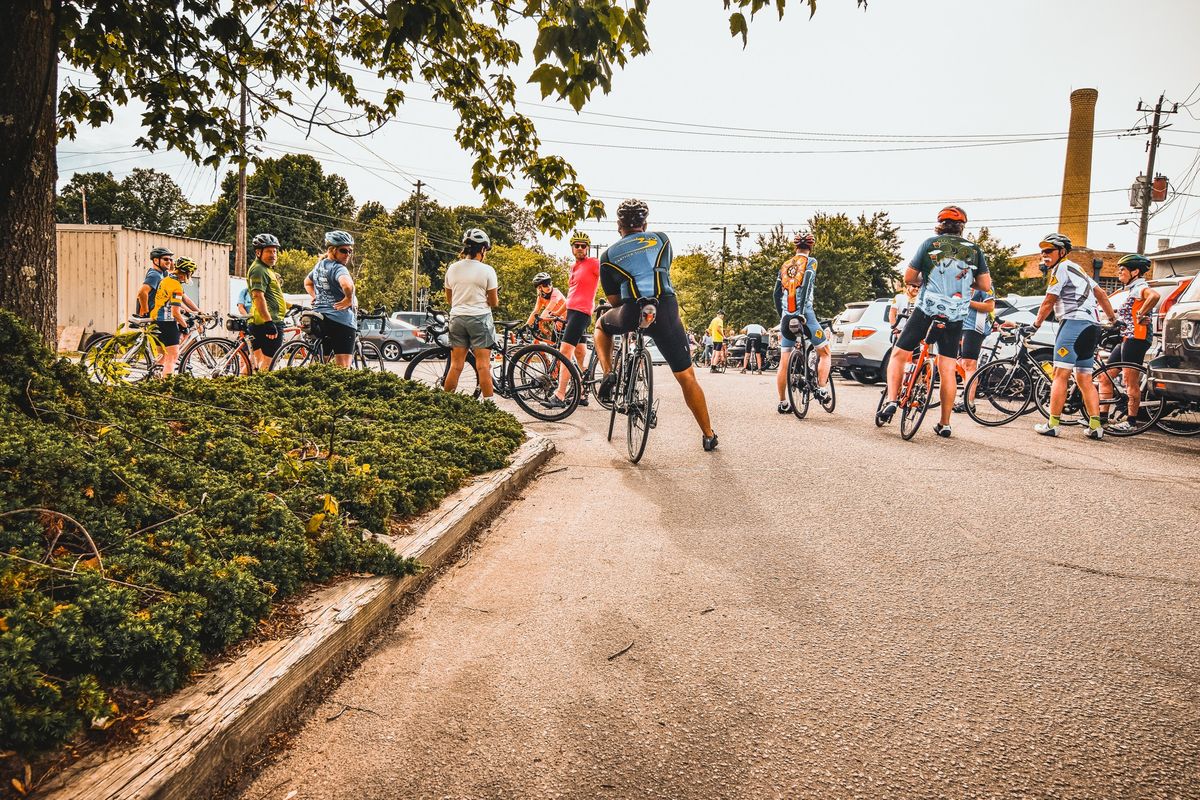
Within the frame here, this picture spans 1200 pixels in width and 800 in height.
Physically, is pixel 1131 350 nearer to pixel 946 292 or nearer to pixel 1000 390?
pixel 1000 390

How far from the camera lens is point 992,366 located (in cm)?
896

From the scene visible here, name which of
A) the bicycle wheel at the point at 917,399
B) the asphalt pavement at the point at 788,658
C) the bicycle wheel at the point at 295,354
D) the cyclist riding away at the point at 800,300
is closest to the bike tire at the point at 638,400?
the asphalt pavement at the point at 788,658

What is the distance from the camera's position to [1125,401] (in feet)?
26.6

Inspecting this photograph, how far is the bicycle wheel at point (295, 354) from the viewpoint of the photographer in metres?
9.03

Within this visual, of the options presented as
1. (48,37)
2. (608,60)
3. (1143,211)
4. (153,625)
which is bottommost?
(153,625)

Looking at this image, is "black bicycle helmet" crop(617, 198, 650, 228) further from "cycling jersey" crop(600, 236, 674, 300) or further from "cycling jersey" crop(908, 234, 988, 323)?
"cycling jersey" crop(908, 234, 988, 323)

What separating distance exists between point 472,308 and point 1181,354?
7.46 m

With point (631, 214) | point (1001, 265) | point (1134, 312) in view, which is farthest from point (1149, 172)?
point (631, 214)

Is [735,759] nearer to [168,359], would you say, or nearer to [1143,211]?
[168,359]

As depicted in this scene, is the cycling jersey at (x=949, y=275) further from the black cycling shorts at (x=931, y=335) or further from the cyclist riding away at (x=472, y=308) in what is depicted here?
the cyclist riding away at (x=472, y=308)

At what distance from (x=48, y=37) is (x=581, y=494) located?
3.98m

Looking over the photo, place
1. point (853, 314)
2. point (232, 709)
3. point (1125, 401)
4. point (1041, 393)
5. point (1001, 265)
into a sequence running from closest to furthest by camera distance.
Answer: point (232, 709)
point (1125, 401)
point (1041, 393)
point (853, 314)
point (1001, 265)

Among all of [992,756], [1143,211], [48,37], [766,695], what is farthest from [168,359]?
[1143,211]

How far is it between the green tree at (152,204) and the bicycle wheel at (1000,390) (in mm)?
90323
